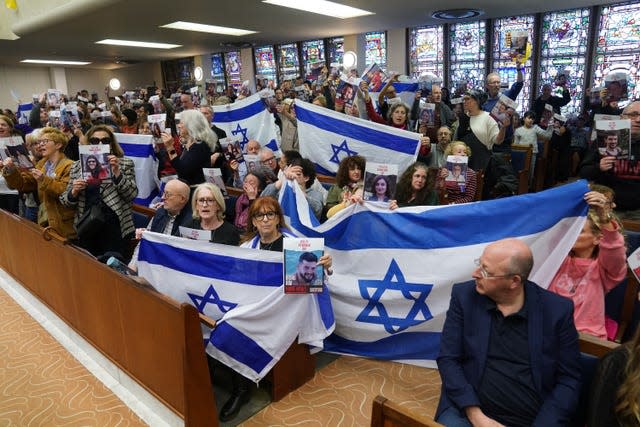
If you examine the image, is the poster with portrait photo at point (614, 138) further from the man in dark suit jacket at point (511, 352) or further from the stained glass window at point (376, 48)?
the stained glass window at point (376, 48)

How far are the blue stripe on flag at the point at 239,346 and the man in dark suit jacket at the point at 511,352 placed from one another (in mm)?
1094

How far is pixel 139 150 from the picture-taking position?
529cm

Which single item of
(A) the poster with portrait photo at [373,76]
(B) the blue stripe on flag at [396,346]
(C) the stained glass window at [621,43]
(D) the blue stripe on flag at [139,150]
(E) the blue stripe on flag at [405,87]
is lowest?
(B) the blue stripe on flag at [396,346]

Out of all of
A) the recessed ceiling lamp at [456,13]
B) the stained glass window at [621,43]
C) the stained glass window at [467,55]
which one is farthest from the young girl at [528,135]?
the stained glass window at [467,55]

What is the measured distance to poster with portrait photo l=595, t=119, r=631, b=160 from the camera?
9.60 feet

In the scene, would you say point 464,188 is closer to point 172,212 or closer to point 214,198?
point 214,198

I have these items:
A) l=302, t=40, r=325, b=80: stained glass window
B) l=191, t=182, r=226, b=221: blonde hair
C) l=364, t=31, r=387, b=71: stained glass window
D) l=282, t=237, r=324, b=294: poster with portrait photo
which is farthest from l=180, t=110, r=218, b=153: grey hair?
l=302, t=40, r=325, b=80: stained glass window

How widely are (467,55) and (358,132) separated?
827 centimetres

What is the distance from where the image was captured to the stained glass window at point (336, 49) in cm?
1370

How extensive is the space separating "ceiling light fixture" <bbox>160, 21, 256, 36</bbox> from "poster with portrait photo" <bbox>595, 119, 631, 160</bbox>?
30.7 ft

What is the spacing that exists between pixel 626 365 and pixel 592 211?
40.2 inches

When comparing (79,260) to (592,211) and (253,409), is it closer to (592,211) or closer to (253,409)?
(253,409)

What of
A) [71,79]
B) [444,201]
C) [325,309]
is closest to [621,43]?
[444,201]

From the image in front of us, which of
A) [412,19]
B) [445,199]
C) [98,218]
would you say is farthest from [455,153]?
[412,19]
